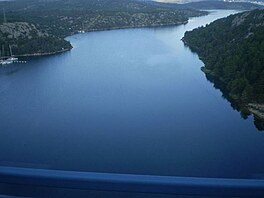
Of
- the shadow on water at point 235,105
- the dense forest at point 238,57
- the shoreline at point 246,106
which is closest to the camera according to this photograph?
the shadow on water at point 235,105

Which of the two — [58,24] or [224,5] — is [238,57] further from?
[224,5]

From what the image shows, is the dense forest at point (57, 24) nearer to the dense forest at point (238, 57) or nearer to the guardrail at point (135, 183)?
the dense forest at point (238, 57)

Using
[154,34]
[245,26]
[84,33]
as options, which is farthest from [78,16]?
[245,26]

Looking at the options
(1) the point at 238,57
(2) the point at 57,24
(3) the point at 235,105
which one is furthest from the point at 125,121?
(2) the point at 57,24

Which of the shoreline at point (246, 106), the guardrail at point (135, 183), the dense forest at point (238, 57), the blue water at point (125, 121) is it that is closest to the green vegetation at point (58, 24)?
the blue water at point (125, 121)

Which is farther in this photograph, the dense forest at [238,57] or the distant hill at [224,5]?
the distant hill at [224,5]

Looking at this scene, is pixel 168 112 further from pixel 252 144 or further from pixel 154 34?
pixel 154 34

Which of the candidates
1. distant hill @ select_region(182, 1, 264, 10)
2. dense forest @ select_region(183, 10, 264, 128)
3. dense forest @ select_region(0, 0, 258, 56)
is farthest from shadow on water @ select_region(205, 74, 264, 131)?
distant hill @ select_region(182, 1, 264, 10)
